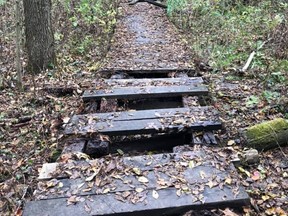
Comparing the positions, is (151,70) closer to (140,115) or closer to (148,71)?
(148,71)

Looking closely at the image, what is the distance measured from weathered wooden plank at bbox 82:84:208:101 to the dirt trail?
1302 mm

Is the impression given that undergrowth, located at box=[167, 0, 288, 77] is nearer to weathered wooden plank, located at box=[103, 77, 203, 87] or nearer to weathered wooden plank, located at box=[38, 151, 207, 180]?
weathered wooden plank, located at box=[103, 77, 203, 87]

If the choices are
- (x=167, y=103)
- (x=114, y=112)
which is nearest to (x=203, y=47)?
(x=167, y=103)

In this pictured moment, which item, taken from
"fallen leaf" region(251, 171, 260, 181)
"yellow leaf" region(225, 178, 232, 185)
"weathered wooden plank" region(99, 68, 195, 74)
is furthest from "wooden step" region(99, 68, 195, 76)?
"yellow leaf" region(225, 178, 232, 185)

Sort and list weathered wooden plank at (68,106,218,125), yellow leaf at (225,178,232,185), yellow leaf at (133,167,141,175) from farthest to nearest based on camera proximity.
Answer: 1. weathered wooden plank at (68,106,218,125)
2. yellow leaf at (133,167,141,175)
3. yellow leaf at (225,178,232,185)

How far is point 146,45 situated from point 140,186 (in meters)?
5.70

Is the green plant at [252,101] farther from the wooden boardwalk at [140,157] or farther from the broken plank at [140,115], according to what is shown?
the broken plank at [140,115]

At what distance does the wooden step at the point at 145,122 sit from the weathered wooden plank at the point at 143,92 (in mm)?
622

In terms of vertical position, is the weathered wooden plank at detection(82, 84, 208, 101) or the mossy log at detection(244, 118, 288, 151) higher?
the mossy log at detection(244, 118, 288, 151)

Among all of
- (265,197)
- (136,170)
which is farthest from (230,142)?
(136,170)

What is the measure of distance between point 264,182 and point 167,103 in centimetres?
227

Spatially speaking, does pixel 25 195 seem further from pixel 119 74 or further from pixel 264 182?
pixel 119 74

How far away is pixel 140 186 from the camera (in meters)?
2.96

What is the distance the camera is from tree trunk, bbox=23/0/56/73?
22.3ft
